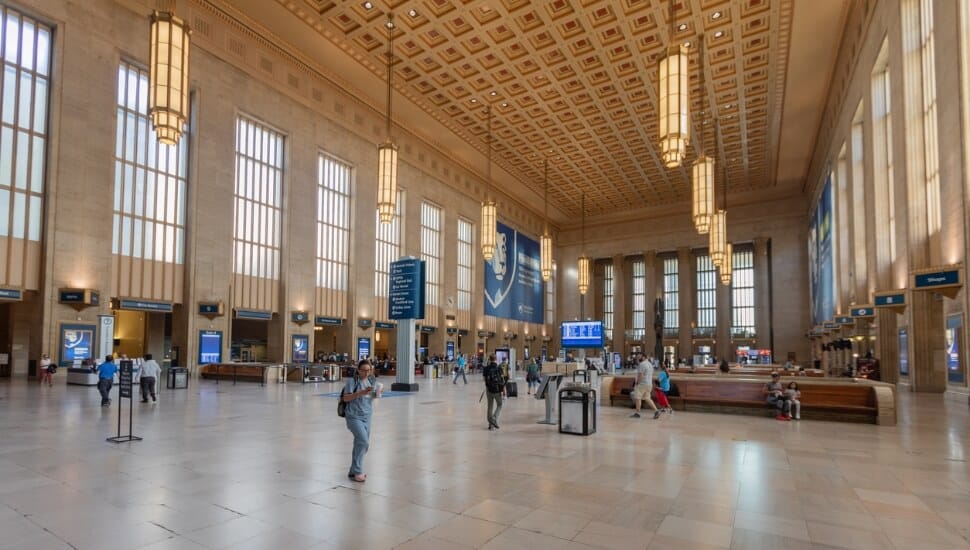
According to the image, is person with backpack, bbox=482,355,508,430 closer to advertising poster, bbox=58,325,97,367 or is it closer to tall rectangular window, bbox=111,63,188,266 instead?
advertising poster, bbox=58,325,97,367

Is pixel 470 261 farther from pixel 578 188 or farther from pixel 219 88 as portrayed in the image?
pixel 219 88

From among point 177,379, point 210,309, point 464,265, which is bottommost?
point 177,379

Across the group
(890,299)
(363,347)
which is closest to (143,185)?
(363,347)

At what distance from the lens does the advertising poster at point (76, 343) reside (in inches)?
701

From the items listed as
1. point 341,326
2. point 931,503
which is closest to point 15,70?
point 341,326

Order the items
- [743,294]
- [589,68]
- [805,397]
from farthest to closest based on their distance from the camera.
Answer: [743,294] → [589,68] → [805,397]

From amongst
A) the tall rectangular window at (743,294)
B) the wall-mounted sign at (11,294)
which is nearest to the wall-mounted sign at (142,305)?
the wall-mounted sign at (11,294)

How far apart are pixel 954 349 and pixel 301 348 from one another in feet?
77.9

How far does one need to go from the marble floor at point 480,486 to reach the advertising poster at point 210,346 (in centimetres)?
1167

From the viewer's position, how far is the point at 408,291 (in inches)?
742

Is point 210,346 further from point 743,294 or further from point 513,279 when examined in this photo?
point 743,294

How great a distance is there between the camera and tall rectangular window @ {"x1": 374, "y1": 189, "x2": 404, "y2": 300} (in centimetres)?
3120

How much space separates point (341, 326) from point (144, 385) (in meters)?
16.1

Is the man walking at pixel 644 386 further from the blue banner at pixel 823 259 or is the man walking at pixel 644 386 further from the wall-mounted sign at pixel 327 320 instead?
the blue banner at pixel 823 259
